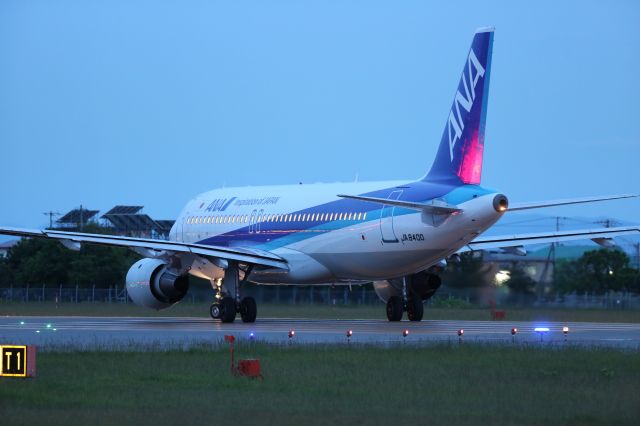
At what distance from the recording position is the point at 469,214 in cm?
3578

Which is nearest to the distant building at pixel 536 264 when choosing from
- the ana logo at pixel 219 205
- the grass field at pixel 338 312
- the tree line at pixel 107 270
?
the tree line at pixel 107 270

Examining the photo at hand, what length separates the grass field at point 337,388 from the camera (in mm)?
16312

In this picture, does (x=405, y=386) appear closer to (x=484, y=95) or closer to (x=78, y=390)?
(x=78, y=390)

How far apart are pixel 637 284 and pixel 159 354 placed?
55.5 metres

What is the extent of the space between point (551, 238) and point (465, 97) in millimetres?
A: 8678

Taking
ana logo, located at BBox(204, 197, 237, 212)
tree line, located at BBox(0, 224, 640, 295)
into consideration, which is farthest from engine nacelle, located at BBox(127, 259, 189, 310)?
tree line, located at BBox(0, 224, 640, 295)

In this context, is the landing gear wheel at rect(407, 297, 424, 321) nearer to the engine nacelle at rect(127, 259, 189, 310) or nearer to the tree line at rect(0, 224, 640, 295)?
the engine nacelle at rect(127, 259, 189, 310)

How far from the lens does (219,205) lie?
4744 centimetres

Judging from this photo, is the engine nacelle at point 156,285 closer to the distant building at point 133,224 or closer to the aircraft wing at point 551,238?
the aircraft wing at point 551,238

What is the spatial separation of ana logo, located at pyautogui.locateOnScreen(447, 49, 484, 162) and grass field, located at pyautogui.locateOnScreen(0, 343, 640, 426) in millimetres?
12533

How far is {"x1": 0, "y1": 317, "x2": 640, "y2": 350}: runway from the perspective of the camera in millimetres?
29113

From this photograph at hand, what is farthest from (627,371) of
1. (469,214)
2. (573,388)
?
(469,214)

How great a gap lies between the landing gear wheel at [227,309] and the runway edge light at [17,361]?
2035 cm

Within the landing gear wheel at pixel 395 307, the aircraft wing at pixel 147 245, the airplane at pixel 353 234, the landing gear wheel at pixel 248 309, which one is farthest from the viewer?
the landing gear wheel at pixel 395 307
